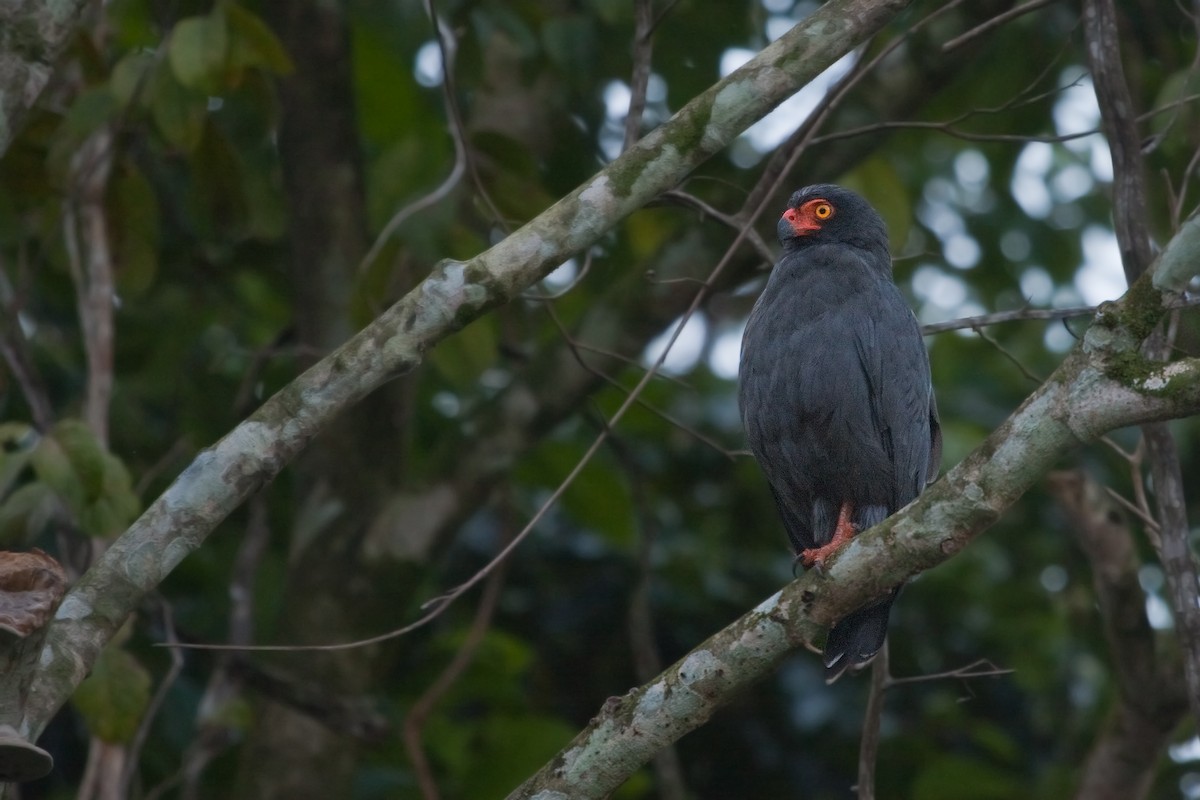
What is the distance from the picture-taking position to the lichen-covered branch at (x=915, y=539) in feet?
8.72

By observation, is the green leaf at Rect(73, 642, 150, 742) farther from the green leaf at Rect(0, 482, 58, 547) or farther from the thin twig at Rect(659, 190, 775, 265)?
the thin twig at Rect(659, 190, 775, 265)

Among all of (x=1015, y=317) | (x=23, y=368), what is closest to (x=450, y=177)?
(x=23, y=368)

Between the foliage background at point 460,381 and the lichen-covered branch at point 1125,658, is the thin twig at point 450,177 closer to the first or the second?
the foliage background at point 460,381

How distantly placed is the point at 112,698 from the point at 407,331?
1.67 m

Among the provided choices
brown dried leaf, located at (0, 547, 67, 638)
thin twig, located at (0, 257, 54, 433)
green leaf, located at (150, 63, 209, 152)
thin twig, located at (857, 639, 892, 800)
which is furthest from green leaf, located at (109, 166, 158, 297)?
thin twig, located at (857, 639, 892, 800)

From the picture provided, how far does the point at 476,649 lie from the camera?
5750mm

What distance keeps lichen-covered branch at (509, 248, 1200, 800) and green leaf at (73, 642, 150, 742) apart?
4.78ft

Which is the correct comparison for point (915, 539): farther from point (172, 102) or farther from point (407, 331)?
point (172, 102)

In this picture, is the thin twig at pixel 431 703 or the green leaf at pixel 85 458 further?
the thin twig at pixel 431 703

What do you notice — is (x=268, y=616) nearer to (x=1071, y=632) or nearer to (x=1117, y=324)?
(x=1071, y=632)

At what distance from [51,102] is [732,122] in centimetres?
331

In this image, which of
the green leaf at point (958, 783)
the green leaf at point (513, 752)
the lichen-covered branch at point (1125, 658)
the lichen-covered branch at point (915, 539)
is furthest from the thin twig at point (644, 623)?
the lichen-covered branch at point (915, 539)

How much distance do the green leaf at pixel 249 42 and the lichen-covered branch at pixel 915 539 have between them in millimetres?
2608

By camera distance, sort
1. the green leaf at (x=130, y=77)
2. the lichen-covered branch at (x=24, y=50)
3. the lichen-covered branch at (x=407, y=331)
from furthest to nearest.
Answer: the green leaf at (x=130, y=77), the lichen-covered branch at (x=24, y=50), the lichen-covered branch at (x=407, y=331)
